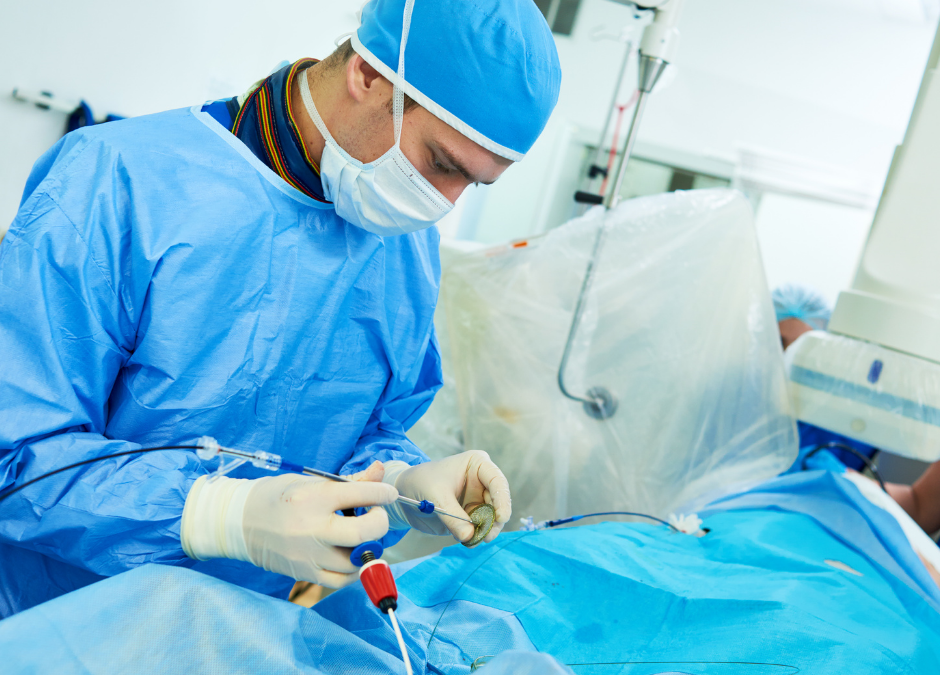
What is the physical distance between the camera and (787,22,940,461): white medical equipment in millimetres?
1378

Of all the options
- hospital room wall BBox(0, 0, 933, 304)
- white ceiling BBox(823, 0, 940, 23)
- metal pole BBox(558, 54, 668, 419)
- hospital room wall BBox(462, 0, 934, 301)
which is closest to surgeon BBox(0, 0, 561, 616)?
metal pole BBox(558, 54, 668, 419)

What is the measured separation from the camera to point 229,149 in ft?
2.79

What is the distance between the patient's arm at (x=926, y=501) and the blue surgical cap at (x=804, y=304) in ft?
2.23

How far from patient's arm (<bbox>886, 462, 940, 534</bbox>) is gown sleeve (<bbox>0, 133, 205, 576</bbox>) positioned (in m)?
2.08

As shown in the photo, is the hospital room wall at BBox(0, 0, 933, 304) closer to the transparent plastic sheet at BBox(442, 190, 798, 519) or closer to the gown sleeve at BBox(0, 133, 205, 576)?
the transparent plastic sheet at BBox(442, 190, 798, 519)

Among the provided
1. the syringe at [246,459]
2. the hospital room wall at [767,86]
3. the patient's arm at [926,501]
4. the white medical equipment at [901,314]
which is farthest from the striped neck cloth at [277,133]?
the hospital room wall at [767,86]

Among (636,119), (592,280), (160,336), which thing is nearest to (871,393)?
(592,280)

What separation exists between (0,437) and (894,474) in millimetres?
2695

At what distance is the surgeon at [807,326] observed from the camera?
1907mm

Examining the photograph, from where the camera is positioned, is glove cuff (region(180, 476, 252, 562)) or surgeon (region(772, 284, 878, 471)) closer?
glove cuff (region(180, 476, 252, 562))

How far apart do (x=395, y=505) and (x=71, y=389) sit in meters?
0.43

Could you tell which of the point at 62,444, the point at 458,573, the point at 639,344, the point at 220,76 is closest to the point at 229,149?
the point at 62,444

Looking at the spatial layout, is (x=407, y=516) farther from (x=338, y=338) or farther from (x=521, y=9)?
(x=521, y=9)

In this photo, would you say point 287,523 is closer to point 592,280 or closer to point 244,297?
point 244,297
